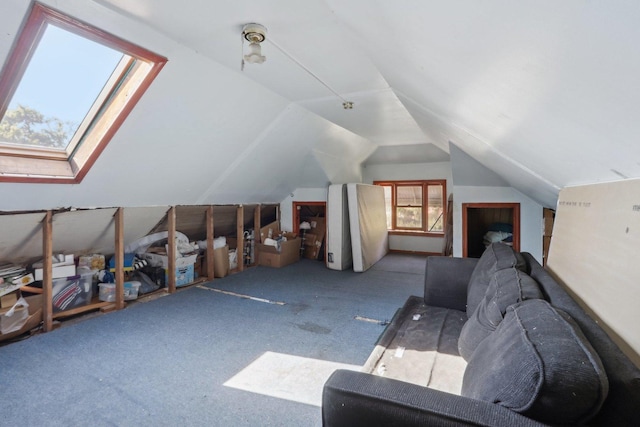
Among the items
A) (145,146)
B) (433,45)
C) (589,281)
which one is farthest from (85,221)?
(589,281)

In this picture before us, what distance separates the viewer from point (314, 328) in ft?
9.80

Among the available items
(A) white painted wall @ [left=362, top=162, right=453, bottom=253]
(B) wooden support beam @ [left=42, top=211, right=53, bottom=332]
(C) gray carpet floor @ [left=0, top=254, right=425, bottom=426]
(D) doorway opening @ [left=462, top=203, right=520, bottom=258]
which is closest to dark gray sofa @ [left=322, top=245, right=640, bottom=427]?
(C) gray carpet floor @ [left=0, top=254, right=425, bottom=426]

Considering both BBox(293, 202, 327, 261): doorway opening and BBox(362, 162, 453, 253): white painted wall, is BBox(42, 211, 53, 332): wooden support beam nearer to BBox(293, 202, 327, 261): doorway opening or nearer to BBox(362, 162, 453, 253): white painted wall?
BBox(293, 202, 327, 261): doorway opening

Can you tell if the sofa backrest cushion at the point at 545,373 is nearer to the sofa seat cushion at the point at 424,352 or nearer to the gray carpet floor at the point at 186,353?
the sofa seat cushion at the point at 424,352

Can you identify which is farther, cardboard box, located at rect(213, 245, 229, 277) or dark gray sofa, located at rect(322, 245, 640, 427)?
cardboard box, located at rect(213, 245, 229, 277)

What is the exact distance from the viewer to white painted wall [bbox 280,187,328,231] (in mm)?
5805

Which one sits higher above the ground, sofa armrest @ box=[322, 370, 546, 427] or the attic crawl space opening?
the attic crawl space opening

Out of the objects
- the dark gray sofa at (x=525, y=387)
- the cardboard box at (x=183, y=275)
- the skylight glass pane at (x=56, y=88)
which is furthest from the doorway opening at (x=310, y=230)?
the dark gray sofa at (x=525, y=387)

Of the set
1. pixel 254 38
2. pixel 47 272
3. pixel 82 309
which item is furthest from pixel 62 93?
pixel 82 309

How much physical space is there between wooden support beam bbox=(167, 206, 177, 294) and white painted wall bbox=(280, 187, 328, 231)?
2420 millimetres

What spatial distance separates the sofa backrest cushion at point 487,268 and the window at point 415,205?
436 centimetres

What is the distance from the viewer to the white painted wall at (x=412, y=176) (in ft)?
21.4

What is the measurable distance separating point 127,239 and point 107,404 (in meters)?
2.79

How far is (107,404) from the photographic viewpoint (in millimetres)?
1910
